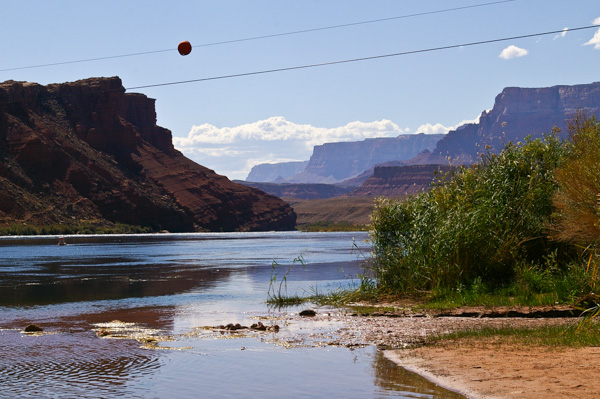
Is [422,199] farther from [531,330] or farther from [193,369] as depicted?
[193,369]

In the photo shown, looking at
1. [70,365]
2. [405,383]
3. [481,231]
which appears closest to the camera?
[405,383]

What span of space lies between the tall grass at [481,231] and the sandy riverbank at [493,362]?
16.7ft

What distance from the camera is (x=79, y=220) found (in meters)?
140

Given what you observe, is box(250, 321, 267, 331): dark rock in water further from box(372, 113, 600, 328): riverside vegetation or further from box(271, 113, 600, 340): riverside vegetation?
box(372, 113, 600, 328): riverside vegetation

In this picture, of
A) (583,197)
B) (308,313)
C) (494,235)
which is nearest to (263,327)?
(308,313)

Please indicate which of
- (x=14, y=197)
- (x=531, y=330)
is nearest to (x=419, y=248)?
(x=531, y=330)

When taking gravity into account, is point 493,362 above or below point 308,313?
above

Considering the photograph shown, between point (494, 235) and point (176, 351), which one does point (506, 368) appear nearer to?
point (176, 351)

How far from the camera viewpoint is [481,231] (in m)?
23.2

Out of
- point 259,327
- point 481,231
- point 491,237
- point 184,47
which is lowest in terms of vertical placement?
point 259,327

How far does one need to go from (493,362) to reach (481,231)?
10864 millimetres

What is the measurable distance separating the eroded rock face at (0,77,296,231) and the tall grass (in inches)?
4414

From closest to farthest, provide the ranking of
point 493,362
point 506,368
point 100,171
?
1. point 506,368
2. point 493,362
3. point 100,171

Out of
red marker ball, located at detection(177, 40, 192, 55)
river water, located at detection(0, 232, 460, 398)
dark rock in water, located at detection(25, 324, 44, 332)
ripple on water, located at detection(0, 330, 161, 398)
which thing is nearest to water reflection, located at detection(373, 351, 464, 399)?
river water, located at detection(0, 232, 460, 398)
